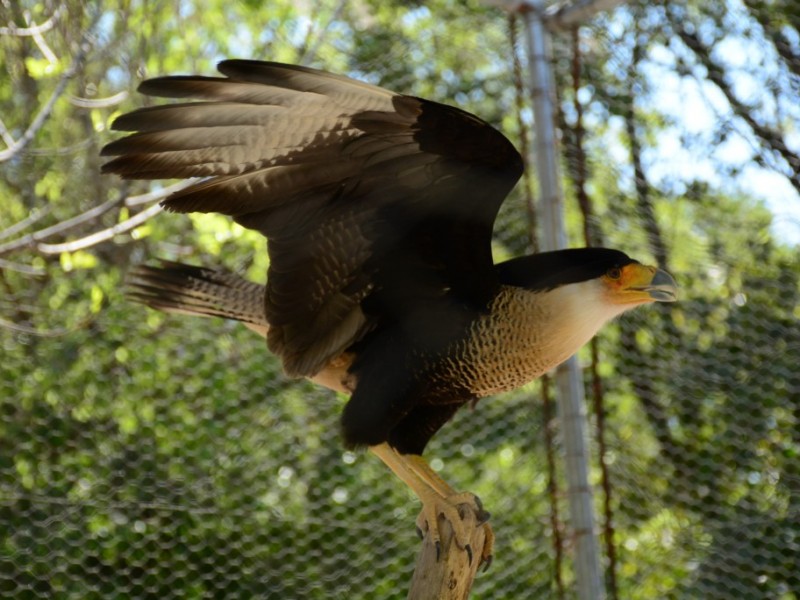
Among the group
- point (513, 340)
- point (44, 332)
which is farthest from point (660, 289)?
point (44, 332)

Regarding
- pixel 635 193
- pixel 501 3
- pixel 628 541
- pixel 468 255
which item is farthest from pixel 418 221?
pixel 628 541

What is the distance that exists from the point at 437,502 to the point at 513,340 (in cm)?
35

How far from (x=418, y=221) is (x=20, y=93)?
267 cm

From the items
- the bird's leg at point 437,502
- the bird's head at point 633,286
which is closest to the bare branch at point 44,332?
the bird's leg at point 437,502

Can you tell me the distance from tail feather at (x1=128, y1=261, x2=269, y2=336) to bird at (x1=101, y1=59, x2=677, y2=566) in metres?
0.01

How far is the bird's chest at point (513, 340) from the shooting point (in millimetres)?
2174

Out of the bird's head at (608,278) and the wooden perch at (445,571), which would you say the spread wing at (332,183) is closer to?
the bird's head at (608,278)

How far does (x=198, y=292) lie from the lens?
2.48 meters

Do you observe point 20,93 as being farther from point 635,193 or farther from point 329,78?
point 329,78

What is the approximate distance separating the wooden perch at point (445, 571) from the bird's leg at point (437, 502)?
0.04 ft

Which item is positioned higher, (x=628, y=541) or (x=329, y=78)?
(x=329, y=78)

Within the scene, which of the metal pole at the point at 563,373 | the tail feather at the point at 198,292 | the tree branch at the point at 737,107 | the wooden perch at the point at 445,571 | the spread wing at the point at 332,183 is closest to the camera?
the spread wing at the point at 332,183

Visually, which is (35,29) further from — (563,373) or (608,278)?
(563,373)

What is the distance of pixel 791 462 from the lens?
138 inches
